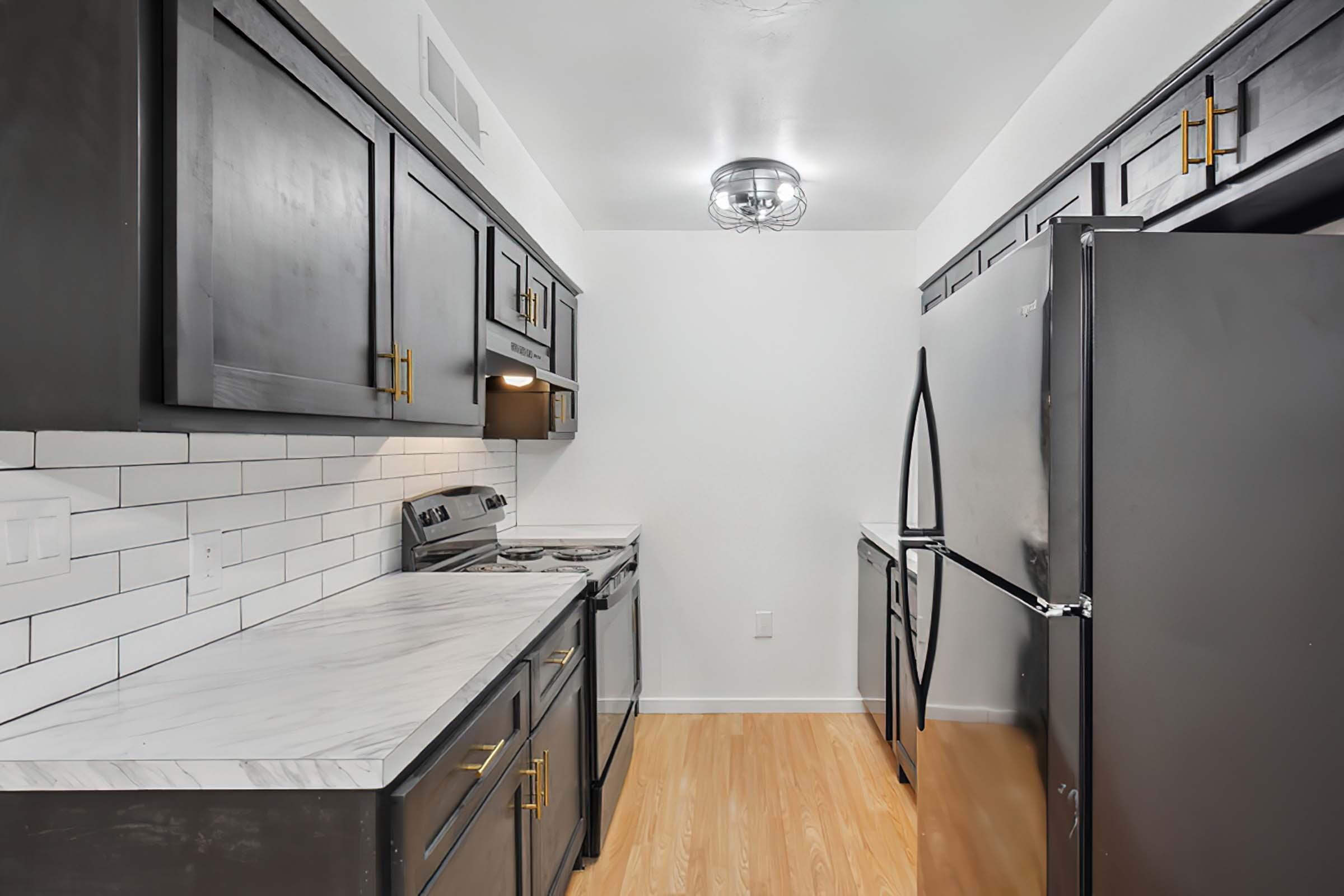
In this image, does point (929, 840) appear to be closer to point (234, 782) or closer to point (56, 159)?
point (234, 782)

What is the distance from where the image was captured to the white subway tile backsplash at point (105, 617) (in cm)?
116

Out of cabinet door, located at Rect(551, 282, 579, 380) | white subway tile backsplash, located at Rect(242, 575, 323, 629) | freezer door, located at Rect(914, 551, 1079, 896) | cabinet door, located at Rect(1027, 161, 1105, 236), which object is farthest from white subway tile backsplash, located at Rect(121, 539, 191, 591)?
cabinet door, located at Rect(1027, 161, 1105, 236)

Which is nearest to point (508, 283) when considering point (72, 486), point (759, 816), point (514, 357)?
point (514, 357)

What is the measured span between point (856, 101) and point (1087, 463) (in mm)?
1571

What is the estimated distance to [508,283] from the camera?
2.54 metres

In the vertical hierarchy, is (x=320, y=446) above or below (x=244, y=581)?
above

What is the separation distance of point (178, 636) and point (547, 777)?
2.94ft

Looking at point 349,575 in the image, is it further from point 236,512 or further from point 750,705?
point 750,705

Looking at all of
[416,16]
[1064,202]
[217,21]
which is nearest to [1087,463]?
[1064,202]

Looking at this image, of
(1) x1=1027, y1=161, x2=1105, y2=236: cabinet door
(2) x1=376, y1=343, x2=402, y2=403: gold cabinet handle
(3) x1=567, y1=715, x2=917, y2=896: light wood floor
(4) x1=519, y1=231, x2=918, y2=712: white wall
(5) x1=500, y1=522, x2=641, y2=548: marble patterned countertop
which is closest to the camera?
(2) x1=376, y1=343, x2=402, y2=403: gold cabinet handle

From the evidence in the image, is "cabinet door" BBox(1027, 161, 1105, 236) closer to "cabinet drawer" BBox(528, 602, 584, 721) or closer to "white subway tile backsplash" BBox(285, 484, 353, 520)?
"cabinet drawer" BBox(528, 602, 584, 721)

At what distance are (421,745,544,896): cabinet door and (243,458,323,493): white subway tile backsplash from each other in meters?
0.87

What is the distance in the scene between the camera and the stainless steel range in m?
2.41

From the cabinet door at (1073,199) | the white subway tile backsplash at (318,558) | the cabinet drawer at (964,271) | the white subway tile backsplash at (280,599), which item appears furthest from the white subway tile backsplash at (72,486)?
the cabinet drawer at (964,271)
